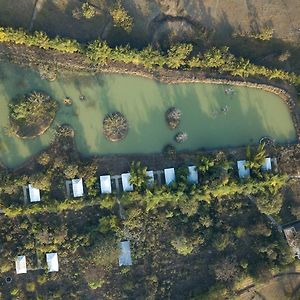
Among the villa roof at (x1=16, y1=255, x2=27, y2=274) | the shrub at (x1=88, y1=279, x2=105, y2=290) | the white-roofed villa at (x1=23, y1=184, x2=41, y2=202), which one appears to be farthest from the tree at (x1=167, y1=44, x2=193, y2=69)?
the villa roof at (x1=16, y1=255, x2=27, y2=274)

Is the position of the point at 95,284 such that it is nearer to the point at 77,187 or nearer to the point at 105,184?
the point at 77,187

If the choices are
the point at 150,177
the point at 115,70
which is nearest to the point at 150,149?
the point at 150,177

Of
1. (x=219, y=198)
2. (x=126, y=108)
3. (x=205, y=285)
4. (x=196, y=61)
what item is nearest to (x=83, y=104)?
(x=126, y=108)

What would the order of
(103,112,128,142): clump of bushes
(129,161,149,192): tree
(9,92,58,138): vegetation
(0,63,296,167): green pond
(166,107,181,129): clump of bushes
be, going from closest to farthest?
(129,161,149,192): tree
(9,92,58,138): vegetation
(0,63,296,167): green pond
(103,112,128,142): clump of bushes
(166,107,181,129): clump of bushes

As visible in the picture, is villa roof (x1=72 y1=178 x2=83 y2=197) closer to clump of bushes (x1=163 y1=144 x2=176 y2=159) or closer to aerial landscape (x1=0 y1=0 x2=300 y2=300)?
aerial landscape (x1=0 y1=0 x2=300 y2=300)

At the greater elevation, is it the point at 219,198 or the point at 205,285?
the point at 219,198

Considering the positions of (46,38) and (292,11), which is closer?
(46,38)

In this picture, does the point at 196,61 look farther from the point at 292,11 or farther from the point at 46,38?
the point at 46,38
